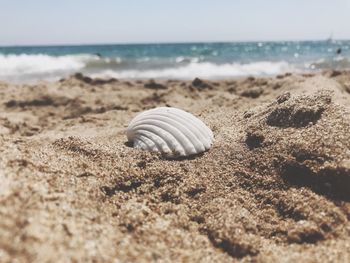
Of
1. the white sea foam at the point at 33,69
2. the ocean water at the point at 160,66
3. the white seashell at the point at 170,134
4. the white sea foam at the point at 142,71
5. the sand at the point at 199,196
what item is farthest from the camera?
the ocean water at the point at 160,66

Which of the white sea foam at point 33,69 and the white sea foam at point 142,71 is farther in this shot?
the white sea foam at point 142,71

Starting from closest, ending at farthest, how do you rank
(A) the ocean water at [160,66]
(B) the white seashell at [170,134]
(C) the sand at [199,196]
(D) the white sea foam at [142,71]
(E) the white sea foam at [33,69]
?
(C) the sand at [199,196] → (B) the white seashell at [170,134] → (E) the white sea foam at [33,69] → (D) the white sea foam at [142,71] → (A) the ocean water at [160,66]

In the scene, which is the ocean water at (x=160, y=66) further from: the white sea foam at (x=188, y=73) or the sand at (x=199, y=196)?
the sand at (x=199, y=196)

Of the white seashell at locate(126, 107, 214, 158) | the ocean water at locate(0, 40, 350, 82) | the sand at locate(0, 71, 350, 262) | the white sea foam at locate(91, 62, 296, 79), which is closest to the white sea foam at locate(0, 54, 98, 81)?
the ocean water at locate(0, 40, 350, 82)

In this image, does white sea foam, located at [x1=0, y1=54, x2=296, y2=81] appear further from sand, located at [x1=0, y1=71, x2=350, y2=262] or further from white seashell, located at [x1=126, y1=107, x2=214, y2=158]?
sand, located at [x1=0, y1=71, x2=350, y2=262]

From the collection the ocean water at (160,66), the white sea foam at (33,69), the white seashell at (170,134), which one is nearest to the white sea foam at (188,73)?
the ocean water at (160,66)

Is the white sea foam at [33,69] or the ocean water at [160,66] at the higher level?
the ocean water at [160,66]

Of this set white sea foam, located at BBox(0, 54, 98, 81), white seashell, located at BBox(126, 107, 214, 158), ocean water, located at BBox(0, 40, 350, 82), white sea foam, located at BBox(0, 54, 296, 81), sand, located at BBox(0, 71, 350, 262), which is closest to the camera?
sand, located at BBox(0, 71, 350, 262)

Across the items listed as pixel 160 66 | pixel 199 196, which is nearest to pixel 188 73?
pixel 160 66

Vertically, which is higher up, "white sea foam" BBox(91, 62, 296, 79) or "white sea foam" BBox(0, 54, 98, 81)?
"white sea foam" BBox(91, 62, 296, 79)
